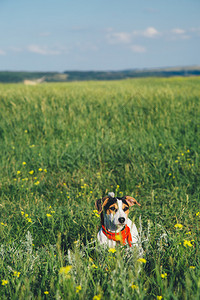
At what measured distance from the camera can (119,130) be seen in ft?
18.8

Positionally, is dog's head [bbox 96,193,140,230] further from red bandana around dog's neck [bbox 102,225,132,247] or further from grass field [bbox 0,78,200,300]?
grass field [bbox 0,78,200,300]

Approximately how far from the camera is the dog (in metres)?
2.00

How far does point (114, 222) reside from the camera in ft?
6.49

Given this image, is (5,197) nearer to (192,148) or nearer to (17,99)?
(192,148)

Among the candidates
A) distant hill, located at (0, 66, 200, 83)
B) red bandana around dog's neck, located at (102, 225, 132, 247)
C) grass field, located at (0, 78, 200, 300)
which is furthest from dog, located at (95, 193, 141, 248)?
distant hill, located at (0, 66, 200, 83)

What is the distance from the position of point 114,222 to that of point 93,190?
1.59 metres

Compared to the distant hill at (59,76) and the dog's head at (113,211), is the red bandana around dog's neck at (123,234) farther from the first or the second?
the distant hill at (59,76)

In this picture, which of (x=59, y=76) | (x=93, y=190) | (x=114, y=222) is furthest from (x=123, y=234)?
(x=59, y=76)

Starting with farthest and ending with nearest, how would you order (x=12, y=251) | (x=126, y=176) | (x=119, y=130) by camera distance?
(x=119, y=130)
(x=126, y=176)
(x=12, y=251)

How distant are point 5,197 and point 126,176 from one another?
5.86 ft

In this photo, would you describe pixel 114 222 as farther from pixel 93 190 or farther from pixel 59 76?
pixel 59 76

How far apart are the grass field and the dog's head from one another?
0.64 ft

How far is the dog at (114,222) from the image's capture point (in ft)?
6.55

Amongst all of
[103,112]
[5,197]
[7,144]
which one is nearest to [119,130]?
[103,112]
